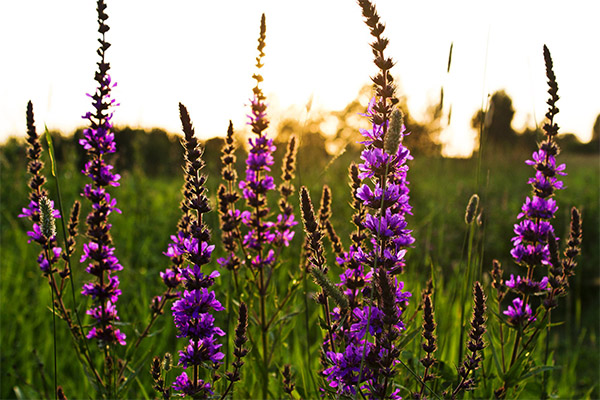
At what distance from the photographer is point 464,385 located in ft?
6.03

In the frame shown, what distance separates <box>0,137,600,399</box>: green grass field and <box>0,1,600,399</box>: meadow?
0.07 feet

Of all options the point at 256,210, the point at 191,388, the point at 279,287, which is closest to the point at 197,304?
the point at 191,388

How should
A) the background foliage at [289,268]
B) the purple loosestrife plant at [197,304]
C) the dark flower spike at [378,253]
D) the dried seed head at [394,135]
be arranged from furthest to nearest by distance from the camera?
the background foliage at [289,268] < the purple loosestrife plant at [197,304] < the dark flower spike at [378,253] < the dried seed head at [394,135]

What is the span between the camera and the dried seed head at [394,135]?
1.42 meters

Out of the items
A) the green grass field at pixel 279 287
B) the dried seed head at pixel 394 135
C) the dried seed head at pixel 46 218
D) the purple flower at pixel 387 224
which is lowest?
the green grass field at pixel 279 287

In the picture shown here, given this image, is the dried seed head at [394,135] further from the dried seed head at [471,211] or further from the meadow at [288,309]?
the dried seed head at [471,211]

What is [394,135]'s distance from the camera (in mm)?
1447

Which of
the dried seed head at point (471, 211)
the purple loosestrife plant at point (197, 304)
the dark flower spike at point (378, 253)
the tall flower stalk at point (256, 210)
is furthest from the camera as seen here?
the tall flower stalk at point (256, 210)

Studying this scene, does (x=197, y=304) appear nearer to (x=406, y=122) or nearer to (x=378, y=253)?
(x=378, y=253)

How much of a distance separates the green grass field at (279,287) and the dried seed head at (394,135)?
697 mm

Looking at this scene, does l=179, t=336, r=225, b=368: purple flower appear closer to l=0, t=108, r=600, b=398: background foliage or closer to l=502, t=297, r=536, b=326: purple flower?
l=0, t=108, r=600, b=398: background foliage

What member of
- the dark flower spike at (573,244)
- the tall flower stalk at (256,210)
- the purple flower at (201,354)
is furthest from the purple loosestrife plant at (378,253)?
the dark flower spike at (573,244)

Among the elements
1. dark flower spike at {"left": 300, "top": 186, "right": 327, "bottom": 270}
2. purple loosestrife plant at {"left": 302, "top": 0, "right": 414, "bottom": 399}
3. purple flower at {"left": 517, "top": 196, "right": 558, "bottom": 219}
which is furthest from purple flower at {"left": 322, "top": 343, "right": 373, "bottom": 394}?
purple flower at {"left": 517, "top": 196, "right": 558, "bottom": 219}

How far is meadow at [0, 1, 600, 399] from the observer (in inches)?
95.2
